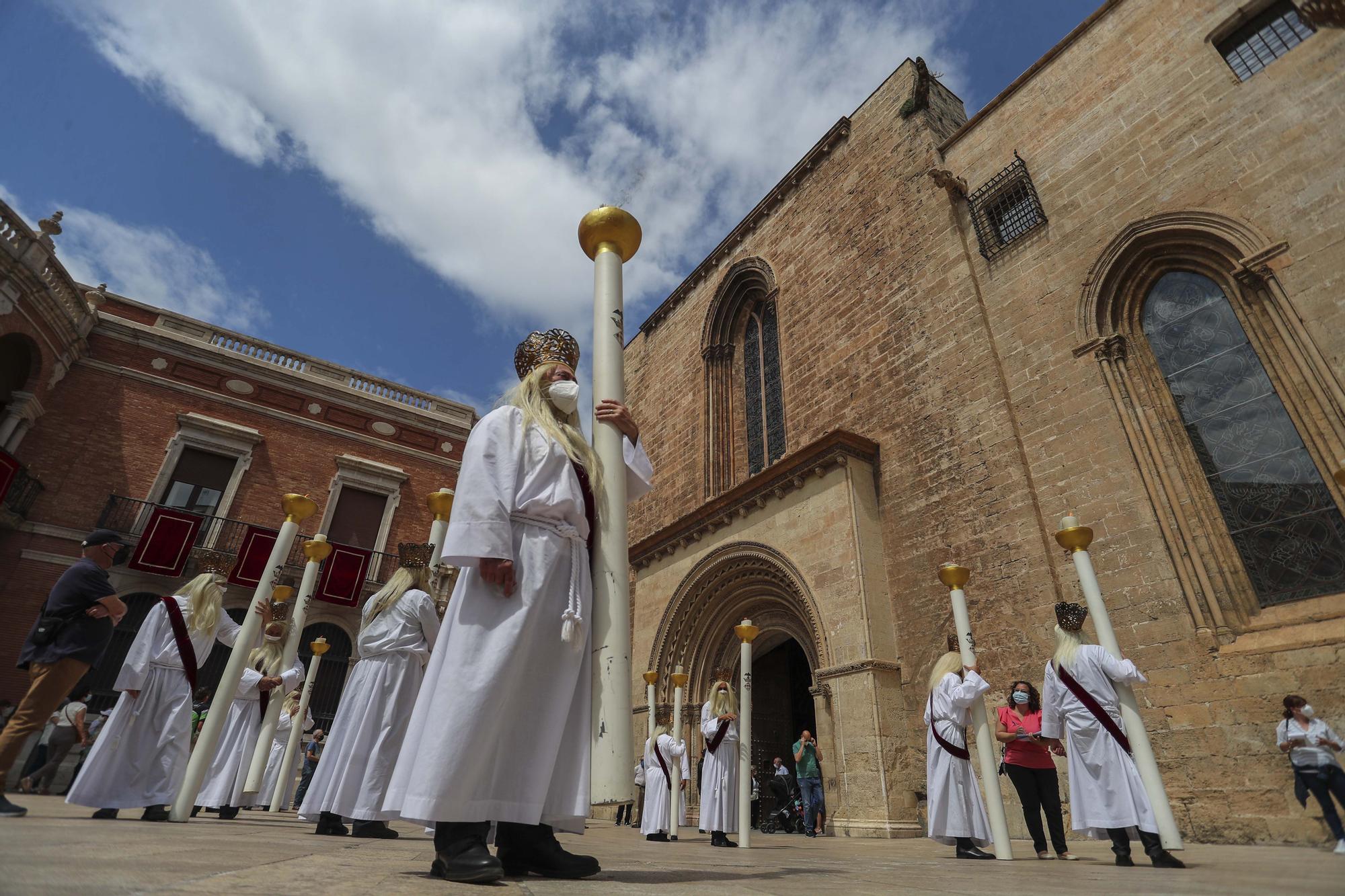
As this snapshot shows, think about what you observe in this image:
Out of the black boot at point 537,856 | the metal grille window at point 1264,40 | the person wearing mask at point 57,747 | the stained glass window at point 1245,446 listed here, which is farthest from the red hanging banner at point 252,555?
the metal grille window at point 1264,40

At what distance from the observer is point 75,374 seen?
14750 mm

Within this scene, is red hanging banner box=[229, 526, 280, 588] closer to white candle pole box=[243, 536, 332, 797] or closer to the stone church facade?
the stone church facade

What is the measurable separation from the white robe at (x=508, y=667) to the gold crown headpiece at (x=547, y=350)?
0.61m

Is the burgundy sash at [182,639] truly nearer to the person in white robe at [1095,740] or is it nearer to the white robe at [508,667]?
the white robe at [508,667]

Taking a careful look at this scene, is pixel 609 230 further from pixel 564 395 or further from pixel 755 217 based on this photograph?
pixel 755 217

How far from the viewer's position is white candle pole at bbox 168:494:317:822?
4.34 meters

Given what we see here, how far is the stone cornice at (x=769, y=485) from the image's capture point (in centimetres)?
941

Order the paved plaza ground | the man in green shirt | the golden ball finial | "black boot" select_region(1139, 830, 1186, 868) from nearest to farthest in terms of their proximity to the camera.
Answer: the paved plaza ground → the golden ball finial → "black boot" select_region(1139, 830, 1186, 868) → the man in green shirt

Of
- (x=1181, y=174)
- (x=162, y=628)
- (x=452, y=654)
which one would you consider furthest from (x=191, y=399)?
(x=1181, y=174)

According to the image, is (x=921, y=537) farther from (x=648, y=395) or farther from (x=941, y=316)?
(x=648, y=395)

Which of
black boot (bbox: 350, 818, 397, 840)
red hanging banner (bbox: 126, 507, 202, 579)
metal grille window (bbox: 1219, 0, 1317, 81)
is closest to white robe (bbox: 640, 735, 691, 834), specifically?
black boot (bbox: 350, 818, 397, 840)

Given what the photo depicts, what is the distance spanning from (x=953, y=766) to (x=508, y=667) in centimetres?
463

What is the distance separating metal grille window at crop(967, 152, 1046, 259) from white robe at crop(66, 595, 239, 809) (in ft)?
32.2

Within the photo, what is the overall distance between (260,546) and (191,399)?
4.13m
